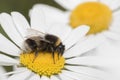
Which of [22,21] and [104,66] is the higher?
[22,21]

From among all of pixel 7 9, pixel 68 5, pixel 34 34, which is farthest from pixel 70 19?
pixel 34 34

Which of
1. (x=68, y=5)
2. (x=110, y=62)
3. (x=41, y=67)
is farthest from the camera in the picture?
(x=68, y=5)

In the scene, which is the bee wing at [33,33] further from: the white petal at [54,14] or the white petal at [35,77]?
the white petal at [54,14]

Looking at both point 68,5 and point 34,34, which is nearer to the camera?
point 34,34

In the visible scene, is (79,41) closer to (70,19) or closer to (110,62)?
(110,62)

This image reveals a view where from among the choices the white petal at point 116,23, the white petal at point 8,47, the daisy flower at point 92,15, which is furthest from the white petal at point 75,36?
the white petal at point 116,23

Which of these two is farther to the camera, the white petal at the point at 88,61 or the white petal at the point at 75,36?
the white petal at the point at 75,36

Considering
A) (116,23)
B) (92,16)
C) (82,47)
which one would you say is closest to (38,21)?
(82,47)
